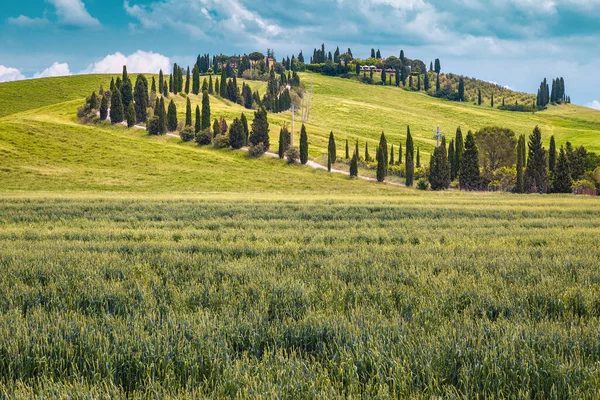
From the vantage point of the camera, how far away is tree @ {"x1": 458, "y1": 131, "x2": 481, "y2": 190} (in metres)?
71.2

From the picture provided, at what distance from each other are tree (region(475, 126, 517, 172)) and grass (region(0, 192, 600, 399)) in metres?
82.9

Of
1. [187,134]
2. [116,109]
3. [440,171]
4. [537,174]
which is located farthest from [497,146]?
[116,109]

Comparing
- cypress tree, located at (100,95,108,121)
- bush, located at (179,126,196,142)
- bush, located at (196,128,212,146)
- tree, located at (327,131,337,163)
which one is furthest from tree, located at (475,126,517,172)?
cypress tree, located at (100,95,108,121)

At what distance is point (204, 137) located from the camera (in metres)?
91.4

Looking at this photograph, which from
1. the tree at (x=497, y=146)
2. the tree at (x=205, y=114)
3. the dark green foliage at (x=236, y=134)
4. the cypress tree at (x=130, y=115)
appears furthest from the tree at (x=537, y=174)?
the cypress tree at (x=130, y=115)

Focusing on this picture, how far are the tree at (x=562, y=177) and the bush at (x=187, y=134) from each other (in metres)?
65.6

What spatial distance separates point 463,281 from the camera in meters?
8.05

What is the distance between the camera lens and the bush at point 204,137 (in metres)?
91.4

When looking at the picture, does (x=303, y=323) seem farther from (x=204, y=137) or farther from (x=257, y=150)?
(x=204, y=137)

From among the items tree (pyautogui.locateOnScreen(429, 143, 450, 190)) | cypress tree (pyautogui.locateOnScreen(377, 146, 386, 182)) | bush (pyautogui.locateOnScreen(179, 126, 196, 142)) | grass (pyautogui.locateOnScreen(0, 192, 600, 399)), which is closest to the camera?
grass (pyautogui.locateOnScreen(0, 192, 600, 399))

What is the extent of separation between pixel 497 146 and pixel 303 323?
9188 centimetres

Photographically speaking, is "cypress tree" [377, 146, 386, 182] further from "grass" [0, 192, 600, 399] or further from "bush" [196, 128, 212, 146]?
"grass" [0, 192, 600, 399]

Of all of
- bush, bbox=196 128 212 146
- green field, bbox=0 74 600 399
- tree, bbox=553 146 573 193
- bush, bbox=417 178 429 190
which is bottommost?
bush, bbox=417 178 429 190

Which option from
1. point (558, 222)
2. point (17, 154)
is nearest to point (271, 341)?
point (558, 222)
